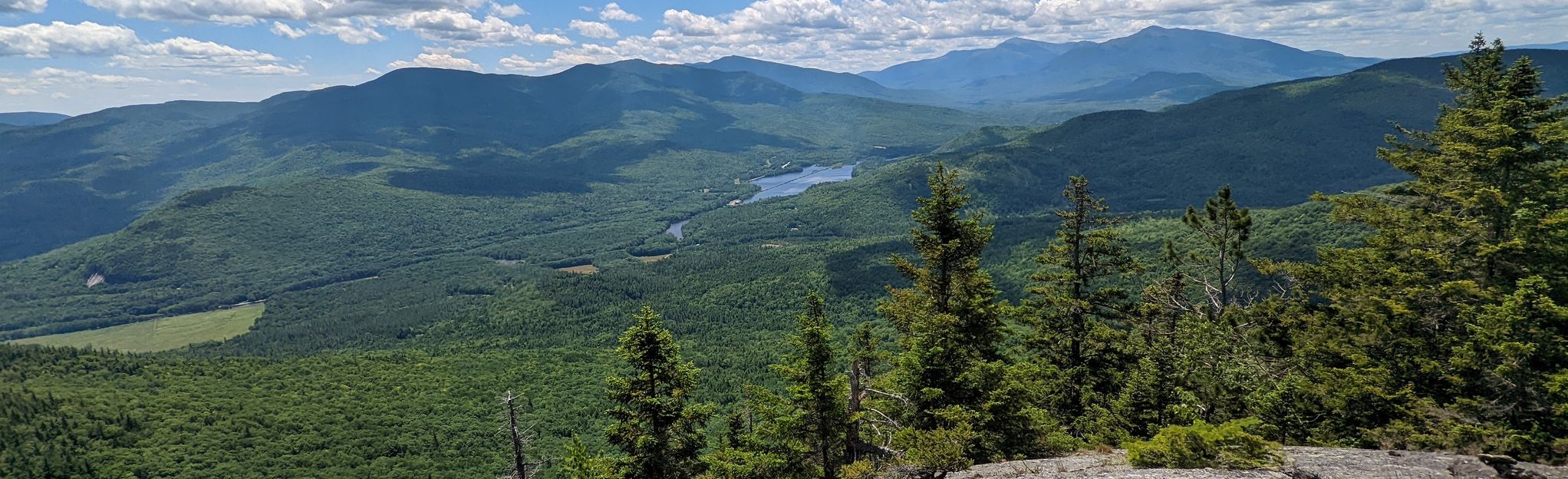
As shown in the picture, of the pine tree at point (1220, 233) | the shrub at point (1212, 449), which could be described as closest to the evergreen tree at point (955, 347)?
the shrub at point (1212, 449)

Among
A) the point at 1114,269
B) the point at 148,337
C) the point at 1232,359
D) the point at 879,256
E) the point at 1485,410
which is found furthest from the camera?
the point at 148,337

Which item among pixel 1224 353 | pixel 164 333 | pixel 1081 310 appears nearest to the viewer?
pixel 1224 353

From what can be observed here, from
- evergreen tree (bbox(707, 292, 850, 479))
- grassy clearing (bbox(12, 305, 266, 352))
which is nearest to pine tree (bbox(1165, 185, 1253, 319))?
evergreen tree (bbox(707, 292, 850, 479))

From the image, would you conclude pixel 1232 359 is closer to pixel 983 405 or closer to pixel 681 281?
pixel 983 405

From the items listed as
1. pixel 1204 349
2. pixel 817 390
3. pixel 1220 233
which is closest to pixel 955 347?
pixel 817 390

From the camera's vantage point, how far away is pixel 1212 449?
1738 centimetres

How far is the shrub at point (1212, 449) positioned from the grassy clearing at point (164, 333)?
21485 centimetres

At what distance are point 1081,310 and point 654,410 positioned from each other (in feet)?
60.1

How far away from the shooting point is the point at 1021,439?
23594 mm

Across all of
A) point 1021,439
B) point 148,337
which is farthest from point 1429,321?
point 148,337

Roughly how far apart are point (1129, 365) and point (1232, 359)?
467 cm

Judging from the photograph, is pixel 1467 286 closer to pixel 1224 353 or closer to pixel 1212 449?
pixel 1224 353

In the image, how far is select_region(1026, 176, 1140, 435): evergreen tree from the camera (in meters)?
29.9

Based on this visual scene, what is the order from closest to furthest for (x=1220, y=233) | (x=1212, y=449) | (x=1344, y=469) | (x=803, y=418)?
(x=1344, y=469), (x=1212, y=449), (x=803, y=418), (x=1220, y=233)
